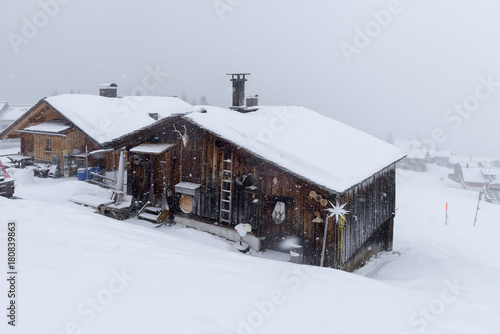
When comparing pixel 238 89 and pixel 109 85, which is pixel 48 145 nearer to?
pixel 109 85

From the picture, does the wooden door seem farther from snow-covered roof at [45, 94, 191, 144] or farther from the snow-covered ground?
snow-covered roof at [45, 94, 191, 144]

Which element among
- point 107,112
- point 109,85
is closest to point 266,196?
point 107,112

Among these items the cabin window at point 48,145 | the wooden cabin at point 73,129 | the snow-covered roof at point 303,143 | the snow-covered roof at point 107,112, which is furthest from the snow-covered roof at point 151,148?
the cabin window at point 48,145

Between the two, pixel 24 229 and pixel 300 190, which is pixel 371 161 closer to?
pixel 300 190

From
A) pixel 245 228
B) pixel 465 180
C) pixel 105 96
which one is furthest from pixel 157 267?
pixel 465 180

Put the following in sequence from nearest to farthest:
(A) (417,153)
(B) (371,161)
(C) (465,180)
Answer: (B) (371,161) → (C) (465,180) → (A) (417,153)

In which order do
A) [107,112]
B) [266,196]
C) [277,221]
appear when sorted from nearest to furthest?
[277,221] < [266,196] < [107,112]

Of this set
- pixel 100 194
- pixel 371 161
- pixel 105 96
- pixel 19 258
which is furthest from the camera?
pixel 105 96
